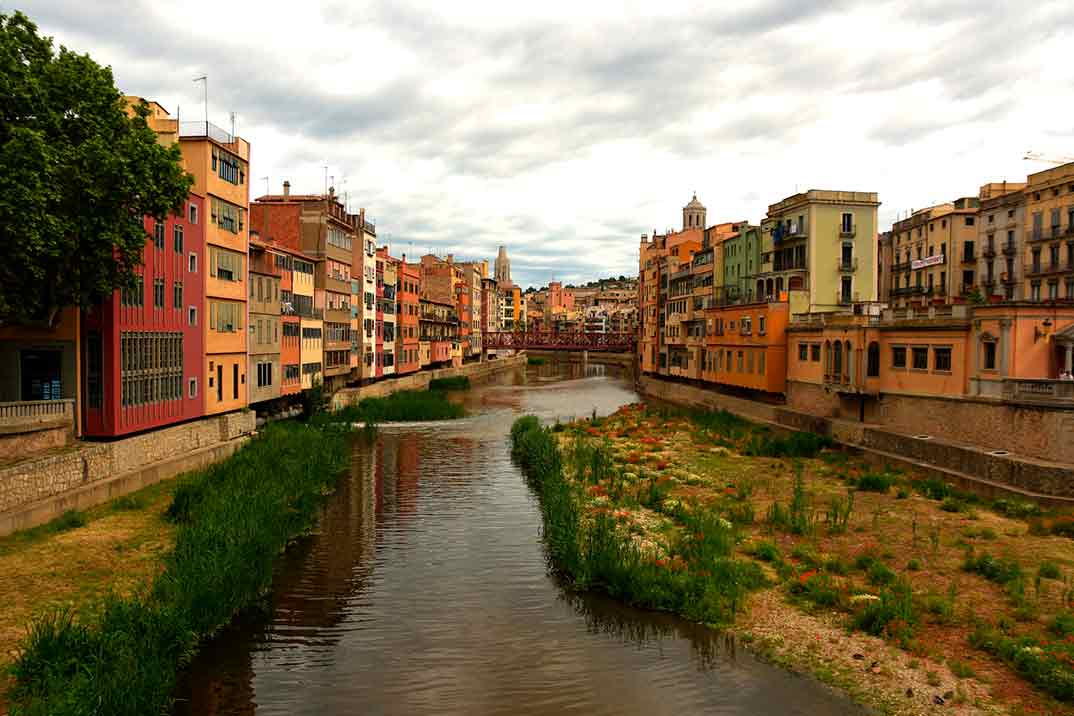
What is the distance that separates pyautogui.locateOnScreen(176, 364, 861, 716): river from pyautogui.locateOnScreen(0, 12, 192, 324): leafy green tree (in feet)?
42.4

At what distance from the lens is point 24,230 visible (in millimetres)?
24750

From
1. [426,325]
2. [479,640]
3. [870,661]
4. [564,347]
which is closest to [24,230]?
[479,640]

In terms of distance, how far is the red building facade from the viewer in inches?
1271

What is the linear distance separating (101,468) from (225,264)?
15.4 m

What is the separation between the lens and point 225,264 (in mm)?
42719

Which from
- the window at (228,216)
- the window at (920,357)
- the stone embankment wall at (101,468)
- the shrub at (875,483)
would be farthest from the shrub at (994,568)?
the window at (228,216)

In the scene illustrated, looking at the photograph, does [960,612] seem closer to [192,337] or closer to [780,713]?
[780,713]

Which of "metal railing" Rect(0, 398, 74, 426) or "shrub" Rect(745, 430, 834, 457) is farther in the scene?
"shrub" Rect(745, 430, 834, 457)

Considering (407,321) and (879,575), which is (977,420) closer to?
(879,575)

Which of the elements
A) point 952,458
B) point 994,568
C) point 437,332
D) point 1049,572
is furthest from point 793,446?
point 437,332

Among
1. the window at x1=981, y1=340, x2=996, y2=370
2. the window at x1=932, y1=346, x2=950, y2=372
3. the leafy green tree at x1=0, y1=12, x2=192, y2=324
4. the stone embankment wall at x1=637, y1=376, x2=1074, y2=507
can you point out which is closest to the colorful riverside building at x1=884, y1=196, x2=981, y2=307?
the stone embankment wall at x1=637, y1=376, x2=1074, y2=507

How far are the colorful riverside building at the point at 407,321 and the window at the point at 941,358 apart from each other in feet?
191

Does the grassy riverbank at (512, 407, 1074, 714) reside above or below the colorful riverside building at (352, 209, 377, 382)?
below

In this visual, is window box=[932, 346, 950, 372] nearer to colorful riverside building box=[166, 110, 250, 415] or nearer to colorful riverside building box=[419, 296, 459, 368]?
colorful riverside building box=[166, 110, 250, 415]
